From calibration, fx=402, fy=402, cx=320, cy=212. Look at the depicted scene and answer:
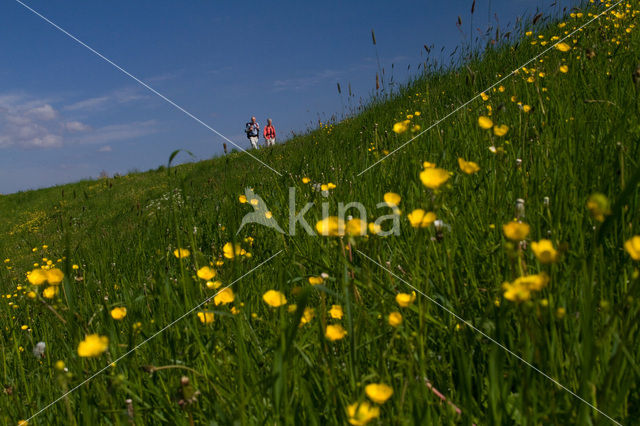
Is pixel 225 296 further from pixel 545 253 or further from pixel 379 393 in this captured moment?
pixel 545 253

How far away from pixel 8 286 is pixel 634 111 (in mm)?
7398

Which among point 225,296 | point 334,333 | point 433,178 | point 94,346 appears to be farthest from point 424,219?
point 94,346

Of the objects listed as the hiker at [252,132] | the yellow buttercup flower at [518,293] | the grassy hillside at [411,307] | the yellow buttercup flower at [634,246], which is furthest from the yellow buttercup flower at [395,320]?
the hiker at [252,132]

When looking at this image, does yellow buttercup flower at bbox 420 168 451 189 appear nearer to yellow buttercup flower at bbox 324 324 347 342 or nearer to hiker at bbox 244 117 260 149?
yellow buttercup flower at bbox 324 324 347 342

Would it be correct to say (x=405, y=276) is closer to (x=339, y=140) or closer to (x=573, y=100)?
(x=573, y=100)

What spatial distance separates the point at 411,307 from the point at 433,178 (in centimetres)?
43

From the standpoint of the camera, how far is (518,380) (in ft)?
3.33

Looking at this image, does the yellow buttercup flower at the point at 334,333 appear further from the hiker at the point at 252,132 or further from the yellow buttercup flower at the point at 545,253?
the hiker at the point at 252,132

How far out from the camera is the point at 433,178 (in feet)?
3.31

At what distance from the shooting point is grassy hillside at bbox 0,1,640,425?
2.86 ft

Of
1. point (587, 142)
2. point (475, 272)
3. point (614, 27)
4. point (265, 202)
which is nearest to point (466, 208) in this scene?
point (475, 272)

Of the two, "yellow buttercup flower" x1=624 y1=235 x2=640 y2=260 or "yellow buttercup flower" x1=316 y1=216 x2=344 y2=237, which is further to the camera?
"yellow buttercup flower" x1=316 y1=216 x2=344 y2=237

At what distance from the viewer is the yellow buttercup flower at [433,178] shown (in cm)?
99

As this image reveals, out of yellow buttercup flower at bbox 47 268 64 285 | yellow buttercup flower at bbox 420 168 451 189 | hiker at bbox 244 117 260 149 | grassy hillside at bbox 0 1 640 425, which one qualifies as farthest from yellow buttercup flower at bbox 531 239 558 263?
hiker at bbox 244 117 260 149
